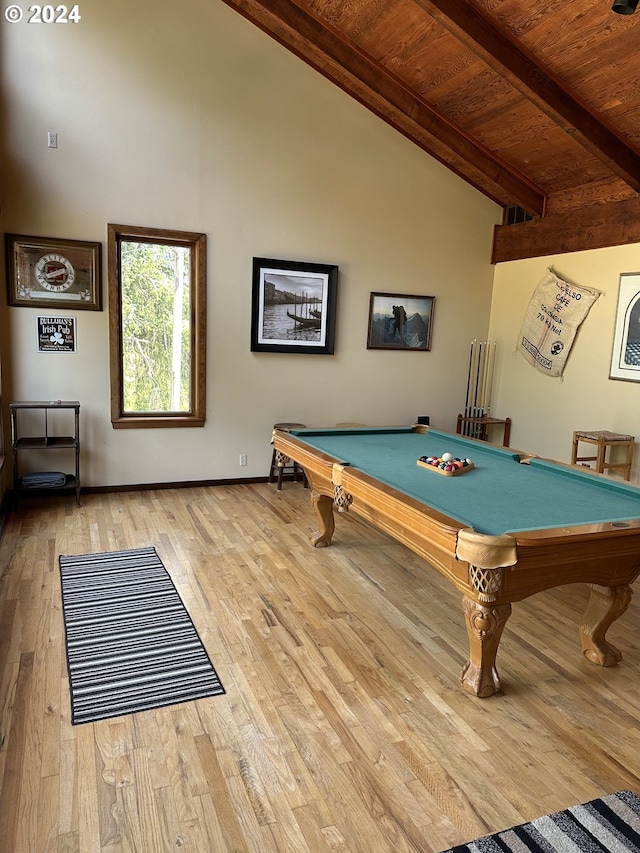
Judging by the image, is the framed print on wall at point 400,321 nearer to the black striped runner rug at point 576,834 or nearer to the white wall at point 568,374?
the white wall at point 568,374

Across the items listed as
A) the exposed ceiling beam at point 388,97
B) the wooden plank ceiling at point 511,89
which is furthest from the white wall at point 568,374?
the exposed ceiling beam at point 388,97

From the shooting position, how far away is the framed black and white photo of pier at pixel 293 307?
553 centimetres

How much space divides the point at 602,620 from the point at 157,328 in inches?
165

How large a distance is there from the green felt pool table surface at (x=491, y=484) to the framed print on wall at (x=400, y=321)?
2.08m

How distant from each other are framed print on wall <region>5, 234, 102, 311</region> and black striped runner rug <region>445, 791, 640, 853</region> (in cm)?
459

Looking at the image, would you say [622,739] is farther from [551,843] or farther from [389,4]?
[389,4]

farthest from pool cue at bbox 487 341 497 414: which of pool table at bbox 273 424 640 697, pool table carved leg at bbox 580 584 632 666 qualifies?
pool table carved leg at bbox 580 584 632 666

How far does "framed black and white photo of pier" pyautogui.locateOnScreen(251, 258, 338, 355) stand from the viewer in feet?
18.1

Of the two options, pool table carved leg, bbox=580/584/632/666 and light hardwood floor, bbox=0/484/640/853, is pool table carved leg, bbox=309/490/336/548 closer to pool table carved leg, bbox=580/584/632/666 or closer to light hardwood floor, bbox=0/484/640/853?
light hardwood floor, bbox=0/484/640/853

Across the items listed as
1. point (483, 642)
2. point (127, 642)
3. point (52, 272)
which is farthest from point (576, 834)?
point (52, 272)

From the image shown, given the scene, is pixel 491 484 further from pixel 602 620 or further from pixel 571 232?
pixel 571 232

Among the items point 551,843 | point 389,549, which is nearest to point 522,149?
point 389,549

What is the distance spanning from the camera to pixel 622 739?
222 cm

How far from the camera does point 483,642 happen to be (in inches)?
94.9
